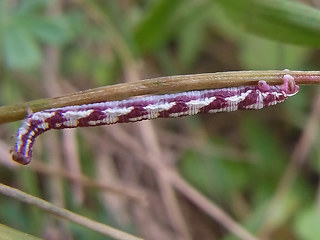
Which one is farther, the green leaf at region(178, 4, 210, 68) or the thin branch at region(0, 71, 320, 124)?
the green leaf at region(178, 4, 210, 68)

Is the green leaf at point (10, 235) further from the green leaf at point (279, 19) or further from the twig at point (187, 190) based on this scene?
the twig at point (187, 190)

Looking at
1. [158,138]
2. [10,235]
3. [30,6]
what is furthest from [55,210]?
[158,138]

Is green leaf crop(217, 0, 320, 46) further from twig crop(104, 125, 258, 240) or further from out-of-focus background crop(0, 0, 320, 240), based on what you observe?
twig crop(104, 125, 258, 240)

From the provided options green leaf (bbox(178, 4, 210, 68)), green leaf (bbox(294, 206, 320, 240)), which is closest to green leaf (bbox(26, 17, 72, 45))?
green leaf (bbox(178, 4, 210, 68))

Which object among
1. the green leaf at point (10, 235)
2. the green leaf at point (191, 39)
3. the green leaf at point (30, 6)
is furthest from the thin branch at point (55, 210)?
the green leaf at point (191, 39)

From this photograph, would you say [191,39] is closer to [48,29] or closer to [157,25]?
[157,25]

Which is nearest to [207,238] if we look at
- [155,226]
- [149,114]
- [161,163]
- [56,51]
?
[155,226]

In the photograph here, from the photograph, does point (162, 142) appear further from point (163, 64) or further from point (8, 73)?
point (8, 73)
